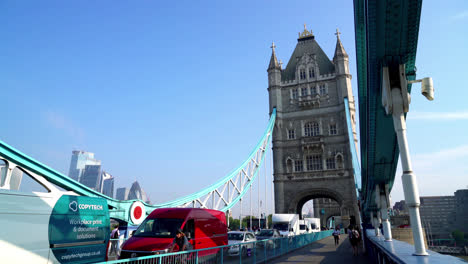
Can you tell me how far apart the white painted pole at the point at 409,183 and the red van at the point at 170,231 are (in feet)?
16.0

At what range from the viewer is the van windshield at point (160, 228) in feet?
29.6

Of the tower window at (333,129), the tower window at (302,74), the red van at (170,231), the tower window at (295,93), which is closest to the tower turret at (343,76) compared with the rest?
the tower window at (333,129)

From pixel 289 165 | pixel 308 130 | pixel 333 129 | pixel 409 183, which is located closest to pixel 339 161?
pixel 333 129

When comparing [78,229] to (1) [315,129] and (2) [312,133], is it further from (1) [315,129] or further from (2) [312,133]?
(1) [315,129]

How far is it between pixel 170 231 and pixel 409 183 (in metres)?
6.77

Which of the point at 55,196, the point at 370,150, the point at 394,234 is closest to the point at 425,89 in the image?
the point at 370,150

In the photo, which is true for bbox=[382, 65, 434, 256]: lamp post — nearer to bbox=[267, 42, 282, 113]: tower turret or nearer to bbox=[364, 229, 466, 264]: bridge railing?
bbox=[364, 229, 466, 264]: bridge railing

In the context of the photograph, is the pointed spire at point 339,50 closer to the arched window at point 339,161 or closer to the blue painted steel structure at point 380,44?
the arched window at point 339,161

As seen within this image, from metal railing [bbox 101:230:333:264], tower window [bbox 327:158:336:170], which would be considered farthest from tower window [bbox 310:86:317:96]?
metal railing [bbox 101:230:333:264]

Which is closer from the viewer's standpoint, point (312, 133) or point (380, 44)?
point (380, 44)

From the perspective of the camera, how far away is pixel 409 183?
6.08m

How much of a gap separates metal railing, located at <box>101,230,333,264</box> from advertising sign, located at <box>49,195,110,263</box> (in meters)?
2.99

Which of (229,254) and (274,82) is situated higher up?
(274,82)

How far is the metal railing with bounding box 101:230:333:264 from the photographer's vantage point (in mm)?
6012
